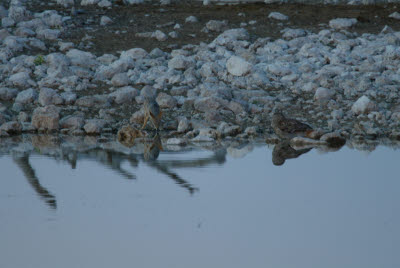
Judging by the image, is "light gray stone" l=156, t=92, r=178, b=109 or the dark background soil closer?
"light gray stone" l=156, t=92, r=178, b=109

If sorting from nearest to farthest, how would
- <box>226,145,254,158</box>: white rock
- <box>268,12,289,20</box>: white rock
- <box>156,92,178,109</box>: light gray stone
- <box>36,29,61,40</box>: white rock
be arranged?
<box>226,145,254,158</box>: white rock
<box>156,92,178,109</box>: light gray stone
<box>36,29,61,40</box>: white rock
<box>268,12,289,20</box>: white rock

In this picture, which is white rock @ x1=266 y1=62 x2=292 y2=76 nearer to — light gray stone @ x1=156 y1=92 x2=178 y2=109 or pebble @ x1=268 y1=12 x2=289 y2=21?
light gray stone @ x1=156 y1=92 x2=178 y2=109

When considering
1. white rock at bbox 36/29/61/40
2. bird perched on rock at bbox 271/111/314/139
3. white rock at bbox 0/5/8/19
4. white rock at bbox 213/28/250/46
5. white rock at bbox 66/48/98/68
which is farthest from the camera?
white rock at bbox 0/5/8/19

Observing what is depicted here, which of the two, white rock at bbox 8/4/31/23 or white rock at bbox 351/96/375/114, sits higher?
white rock at bbox 8/4/31/23

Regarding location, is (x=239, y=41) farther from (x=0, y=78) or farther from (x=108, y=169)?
(x=108, y=169)

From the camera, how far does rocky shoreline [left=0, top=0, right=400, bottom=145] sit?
9836 mm

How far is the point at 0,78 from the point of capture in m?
11.3

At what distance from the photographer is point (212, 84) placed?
1088cm

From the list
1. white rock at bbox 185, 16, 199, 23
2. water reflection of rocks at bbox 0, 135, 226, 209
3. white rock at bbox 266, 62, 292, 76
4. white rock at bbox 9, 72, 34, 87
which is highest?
white rock at bbox 185, 16, 199, 23

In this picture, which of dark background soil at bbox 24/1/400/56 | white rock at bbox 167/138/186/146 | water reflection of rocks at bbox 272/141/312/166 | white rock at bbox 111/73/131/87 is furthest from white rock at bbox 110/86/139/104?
water reflection of rocks at bbox 272/141/312/166

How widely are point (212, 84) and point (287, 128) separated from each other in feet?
6.31

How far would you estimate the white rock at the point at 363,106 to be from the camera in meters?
10.1

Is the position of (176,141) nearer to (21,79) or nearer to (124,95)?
(124,95)

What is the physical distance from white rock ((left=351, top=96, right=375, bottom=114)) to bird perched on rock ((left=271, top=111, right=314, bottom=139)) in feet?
3.30
